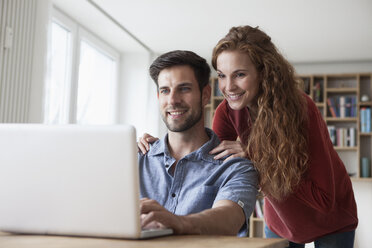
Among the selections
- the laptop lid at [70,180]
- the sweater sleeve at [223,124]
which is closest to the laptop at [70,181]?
the laptop lid at [70,180]

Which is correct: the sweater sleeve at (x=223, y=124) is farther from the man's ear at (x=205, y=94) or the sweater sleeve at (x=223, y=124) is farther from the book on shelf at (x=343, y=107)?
the book on shelf at (x=343, y=107)

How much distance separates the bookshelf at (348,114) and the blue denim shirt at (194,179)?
4.18 metres

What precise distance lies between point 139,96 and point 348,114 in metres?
2.64

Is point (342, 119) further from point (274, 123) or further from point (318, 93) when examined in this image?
point (274, 123)

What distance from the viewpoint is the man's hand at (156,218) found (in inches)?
38.0

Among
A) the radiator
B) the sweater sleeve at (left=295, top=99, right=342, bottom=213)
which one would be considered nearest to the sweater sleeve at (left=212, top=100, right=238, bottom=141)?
the sweater sleeve at (left=295, top=99, right=342, bottom=213)

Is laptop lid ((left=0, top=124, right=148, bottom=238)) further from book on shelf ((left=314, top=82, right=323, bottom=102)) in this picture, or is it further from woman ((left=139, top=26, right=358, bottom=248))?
book on shelf ((left=314, top=82, right=323, bottom=102))

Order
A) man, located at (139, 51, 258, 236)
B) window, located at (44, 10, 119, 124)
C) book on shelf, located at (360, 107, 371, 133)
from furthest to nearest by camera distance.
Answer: book on shelf, located at (360, 107, 371, 133)
window, located at (44, 10, 119, 124)
man, located at (139, 51, 258, 236)

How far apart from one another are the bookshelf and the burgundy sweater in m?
3.73

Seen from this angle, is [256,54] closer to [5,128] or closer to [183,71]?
[183,71]

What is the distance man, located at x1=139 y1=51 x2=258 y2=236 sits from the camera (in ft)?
4.24

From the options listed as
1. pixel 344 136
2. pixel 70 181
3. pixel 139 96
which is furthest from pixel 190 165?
pixel 344 136

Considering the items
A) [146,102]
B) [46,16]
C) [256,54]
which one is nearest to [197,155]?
[256,54]

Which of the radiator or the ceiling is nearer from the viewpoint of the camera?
the radiator
